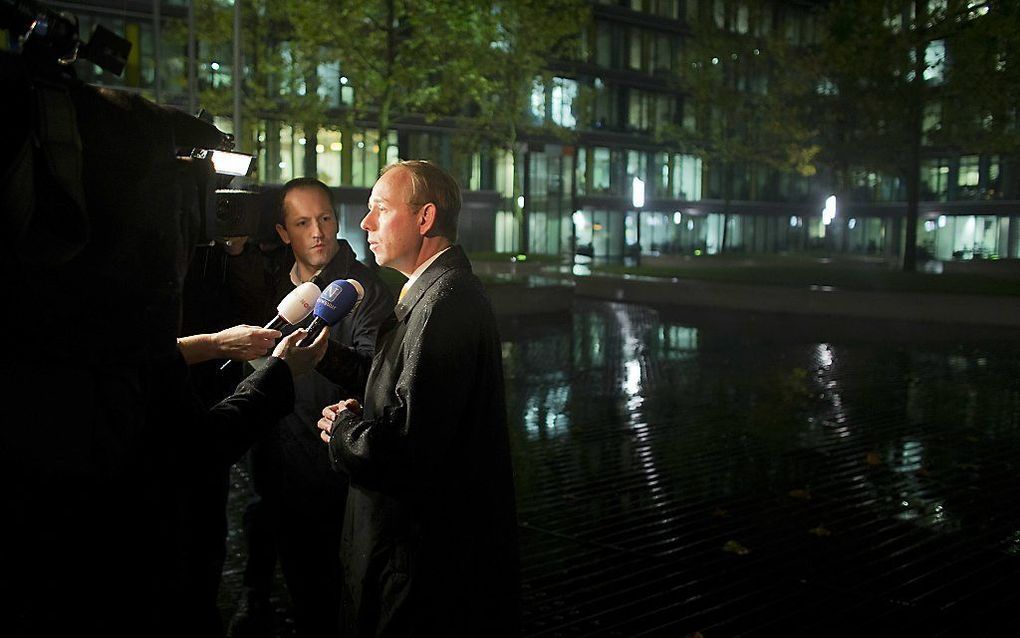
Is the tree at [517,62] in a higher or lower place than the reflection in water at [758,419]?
higher

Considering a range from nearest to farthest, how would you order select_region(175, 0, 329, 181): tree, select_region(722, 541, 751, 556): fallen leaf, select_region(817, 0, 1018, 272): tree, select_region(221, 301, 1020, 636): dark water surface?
select_region(221, 301, 1020, 636): dark water surface → select_region(722, 541, 751, 556): fallen leaf → select_region(817, 0, 1018, 272): tree → select_region(175, 0, 329, 181): tree

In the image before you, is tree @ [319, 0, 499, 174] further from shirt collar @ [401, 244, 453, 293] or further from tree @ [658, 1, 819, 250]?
shirt collar @ [401, 244, 453, 293]

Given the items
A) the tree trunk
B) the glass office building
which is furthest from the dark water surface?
the glass office building

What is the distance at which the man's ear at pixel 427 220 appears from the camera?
3.08 metres

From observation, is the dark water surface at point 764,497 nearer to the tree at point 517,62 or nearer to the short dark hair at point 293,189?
the short dark hair at point 293,189

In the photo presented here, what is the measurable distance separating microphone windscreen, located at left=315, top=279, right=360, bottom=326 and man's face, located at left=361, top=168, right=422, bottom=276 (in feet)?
0.58

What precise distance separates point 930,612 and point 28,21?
15.5 feet

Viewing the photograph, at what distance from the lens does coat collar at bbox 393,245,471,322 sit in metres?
2.98

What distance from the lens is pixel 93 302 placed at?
2.09 m

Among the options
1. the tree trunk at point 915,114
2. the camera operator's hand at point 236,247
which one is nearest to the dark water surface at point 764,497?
the camera operator's hand at point 236,247

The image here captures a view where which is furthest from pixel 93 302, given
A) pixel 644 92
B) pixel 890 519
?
pixel 644 92

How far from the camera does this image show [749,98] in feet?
161

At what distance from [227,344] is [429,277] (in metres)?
0.68

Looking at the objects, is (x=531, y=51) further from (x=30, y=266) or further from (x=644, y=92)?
(x=30, y=266)
